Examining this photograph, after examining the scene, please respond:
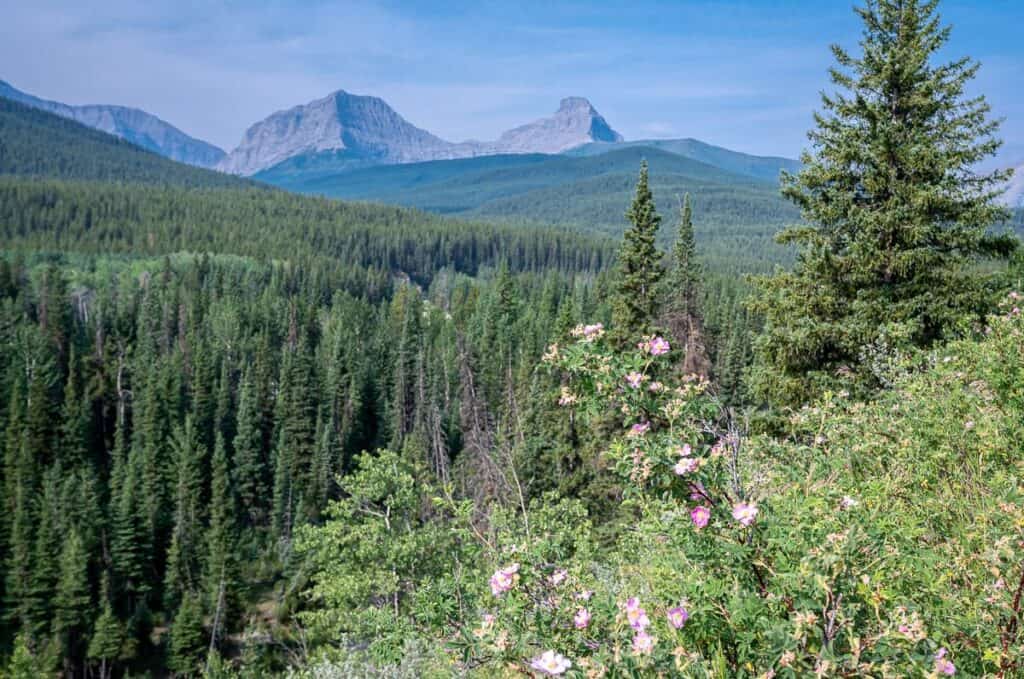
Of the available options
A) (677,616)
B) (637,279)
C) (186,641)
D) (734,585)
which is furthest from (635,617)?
(186,641)

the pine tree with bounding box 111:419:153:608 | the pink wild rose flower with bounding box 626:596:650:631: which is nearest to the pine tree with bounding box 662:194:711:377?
the pink wild rose flower with bounding box 626:596:650:631

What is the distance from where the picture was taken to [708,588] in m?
2.93

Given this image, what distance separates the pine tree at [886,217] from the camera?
12.4 meters

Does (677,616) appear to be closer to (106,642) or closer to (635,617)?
(635,617)

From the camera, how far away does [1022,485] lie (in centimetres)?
480

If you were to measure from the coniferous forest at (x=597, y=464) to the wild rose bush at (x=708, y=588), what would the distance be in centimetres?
2

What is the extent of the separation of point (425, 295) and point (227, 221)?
40977 mm

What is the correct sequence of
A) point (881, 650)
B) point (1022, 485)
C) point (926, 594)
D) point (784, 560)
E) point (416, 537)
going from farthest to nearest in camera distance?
point (416, 537) → point (1022, 485) → point (926, 594) → point (784, 560) → point (881, 650)

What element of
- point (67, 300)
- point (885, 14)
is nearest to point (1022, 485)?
point (885, 14)

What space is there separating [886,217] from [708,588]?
38.3ft

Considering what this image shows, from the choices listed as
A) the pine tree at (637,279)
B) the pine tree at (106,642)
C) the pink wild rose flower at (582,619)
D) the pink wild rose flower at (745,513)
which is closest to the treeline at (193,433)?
the pine tree at (106,642)

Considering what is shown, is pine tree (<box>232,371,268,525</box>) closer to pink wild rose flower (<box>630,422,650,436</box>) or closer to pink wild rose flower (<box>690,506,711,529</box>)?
pink wild rose flower (<box>630,422,650,436</box>)

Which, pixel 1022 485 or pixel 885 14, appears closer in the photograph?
pixel 1022 485

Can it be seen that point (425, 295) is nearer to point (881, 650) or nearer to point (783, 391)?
point (783, 391)
